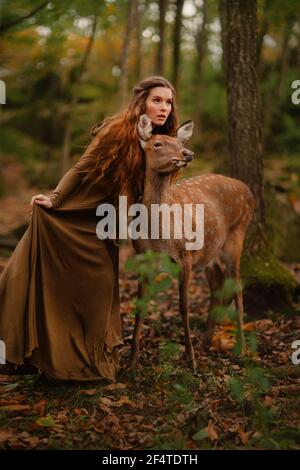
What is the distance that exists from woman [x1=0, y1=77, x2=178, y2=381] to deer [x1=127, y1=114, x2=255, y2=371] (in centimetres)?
16

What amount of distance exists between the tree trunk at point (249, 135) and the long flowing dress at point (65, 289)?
2.21 meters

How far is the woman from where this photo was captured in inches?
179

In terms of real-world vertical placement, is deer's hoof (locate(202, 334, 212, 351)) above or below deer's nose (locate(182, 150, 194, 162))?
below

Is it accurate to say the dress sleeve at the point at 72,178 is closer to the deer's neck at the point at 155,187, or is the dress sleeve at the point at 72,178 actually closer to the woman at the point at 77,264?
the woman at the point at 77,264

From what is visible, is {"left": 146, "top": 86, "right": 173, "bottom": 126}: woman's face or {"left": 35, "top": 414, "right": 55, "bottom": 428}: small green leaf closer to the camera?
{"left": 35, "top": 414, "right": 55, "bottom": 428}: small green leaf

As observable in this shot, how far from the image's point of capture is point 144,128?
466 cm

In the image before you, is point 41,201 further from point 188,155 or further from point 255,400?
point 255,400

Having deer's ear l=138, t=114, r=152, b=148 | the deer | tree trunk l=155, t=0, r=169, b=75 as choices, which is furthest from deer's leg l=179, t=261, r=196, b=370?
tree trunk l=155, t=0, r=169, b=75

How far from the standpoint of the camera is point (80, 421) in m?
4.17

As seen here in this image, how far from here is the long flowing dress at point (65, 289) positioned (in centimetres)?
452

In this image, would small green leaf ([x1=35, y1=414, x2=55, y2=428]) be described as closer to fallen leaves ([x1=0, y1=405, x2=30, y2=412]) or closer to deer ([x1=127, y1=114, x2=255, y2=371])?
fallen leaves ([x1=0, y1=405, x2=30, y2=412])
